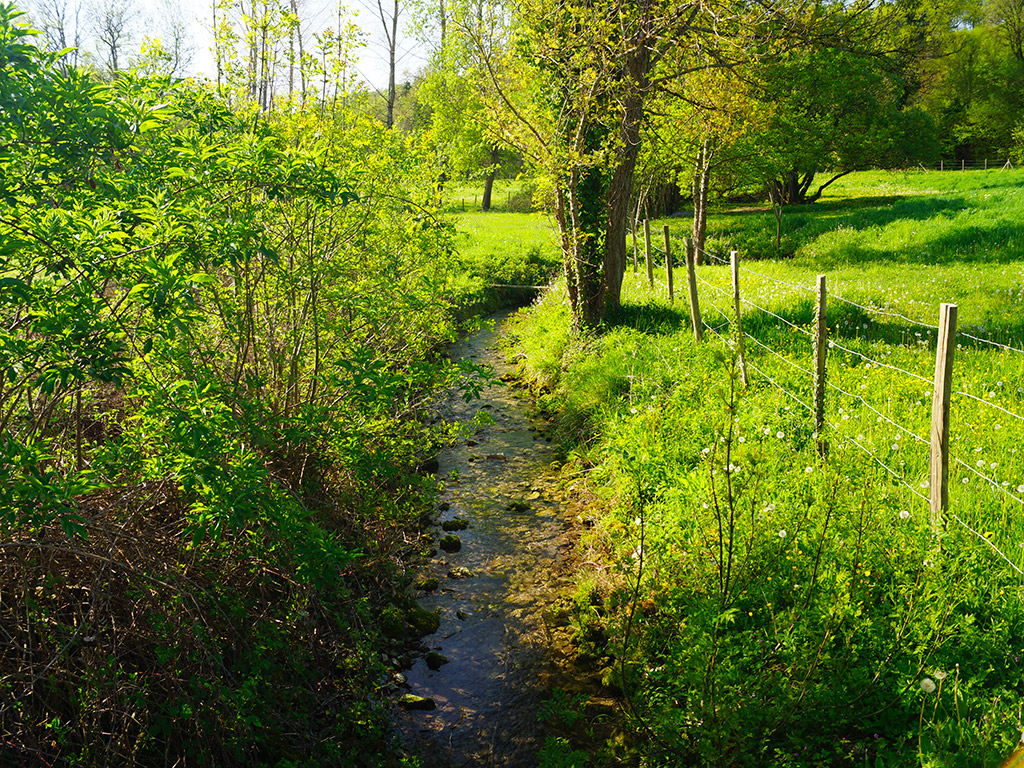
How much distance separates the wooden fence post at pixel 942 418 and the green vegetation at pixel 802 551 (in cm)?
18

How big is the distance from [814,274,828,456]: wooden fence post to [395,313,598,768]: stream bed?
270 centimetres

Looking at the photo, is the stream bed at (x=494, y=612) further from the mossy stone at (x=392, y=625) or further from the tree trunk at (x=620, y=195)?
the tree trunk at (x=620, y=195)

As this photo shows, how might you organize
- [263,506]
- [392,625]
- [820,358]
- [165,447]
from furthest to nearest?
[820,358] < [392,625] < [165,447] < [263,506]

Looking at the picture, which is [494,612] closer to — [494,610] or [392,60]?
[494,610]

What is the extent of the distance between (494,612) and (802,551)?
107 inches

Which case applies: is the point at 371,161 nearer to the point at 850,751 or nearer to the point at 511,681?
the point at 511,681

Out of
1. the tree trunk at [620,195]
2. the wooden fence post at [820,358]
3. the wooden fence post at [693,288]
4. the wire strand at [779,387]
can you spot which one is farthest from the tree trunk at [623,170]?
the wooden fence post at [820,358]

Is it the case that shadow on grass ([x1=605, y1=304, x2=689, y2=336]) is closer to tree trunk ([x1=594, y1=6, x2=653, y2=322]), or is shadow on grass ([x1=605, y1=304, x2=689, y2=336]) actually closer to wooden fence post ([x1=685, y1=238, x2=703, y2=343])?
tree trunk ([x1=594, y1=6, x2=653, y2=322])

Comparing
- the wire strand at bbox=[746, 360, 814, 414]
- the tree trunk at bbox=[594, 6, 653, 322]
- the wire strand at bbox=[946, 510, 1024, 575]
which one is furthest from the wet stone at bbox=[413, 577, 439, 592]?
the tree trunk at bbox=[594, 6, 653, 322]

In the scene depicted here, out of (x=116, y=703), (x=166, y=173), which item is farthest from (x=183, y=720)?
(x=166, y=173)

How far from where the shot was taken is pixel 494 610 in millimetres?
6066

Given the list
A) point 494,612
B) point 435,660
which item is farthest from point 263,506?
point 494,612

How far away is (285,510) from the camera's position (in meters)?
3.83

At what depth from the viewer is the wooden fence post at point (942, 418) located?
4.48 metres
